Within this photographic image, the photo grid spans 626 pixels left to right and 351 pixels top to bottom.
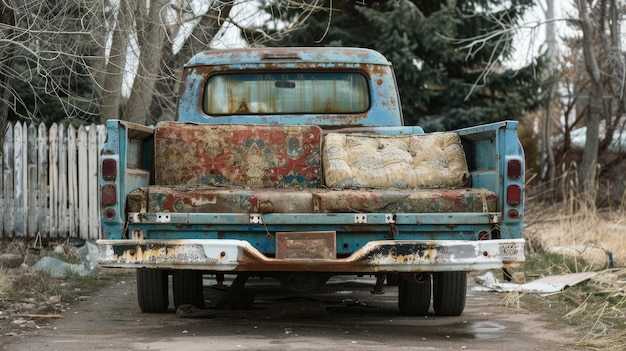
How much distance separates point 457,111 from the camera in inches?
661

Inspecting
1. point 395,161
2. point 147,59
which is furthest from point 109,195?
point 147,59

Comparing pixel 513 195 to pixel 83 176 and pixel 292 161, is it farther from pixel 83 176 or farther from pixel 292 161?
pixel 83 176

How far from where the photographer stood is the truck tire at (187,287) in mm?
6914

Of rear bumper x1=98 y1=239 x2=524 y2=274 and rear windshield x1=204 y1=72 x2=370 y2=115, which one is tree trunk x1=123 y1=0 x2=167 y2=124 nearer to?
rear windshield x1=204 y1=72 x2=370 y2=115

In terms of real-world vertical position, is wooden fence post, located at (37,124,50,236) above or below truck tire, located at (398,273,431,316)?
above

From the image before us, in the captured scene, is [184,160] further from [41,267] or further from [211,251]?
[41,267]

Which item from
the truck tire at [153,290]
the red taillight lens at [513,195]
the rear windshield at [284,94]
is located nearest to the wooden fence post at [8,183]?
the rear windshield at [284,94]

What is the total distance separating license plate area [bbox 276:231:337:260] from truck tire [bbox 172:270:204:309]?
4.18ft

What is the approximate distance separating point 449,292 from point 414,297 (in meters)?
0.31

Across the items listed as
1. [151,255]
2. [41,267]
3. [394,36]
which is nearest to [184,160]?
[151,255]

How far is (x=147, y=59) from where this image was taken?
10.3 m

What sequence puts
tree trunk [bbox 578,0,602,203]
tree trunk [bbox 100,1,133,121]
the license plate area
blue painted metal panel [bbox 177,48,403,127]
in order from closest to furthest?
the license plate area → blue painted metal panel [bbox 177,48,403,127] → tree trunk [bbox 100,1,133,121] → tree trunk [bbox 578,0,602,203]

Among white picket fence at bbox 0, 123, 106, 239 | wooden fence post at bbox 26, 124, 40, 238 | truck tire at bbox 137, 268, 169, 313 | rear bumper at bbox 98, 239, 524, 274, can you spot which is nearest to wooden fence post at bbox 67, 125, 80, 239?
white picket fence at bbox 0, 123, 106, 239

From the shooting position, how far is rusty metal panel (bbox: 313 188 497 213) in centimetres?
587
